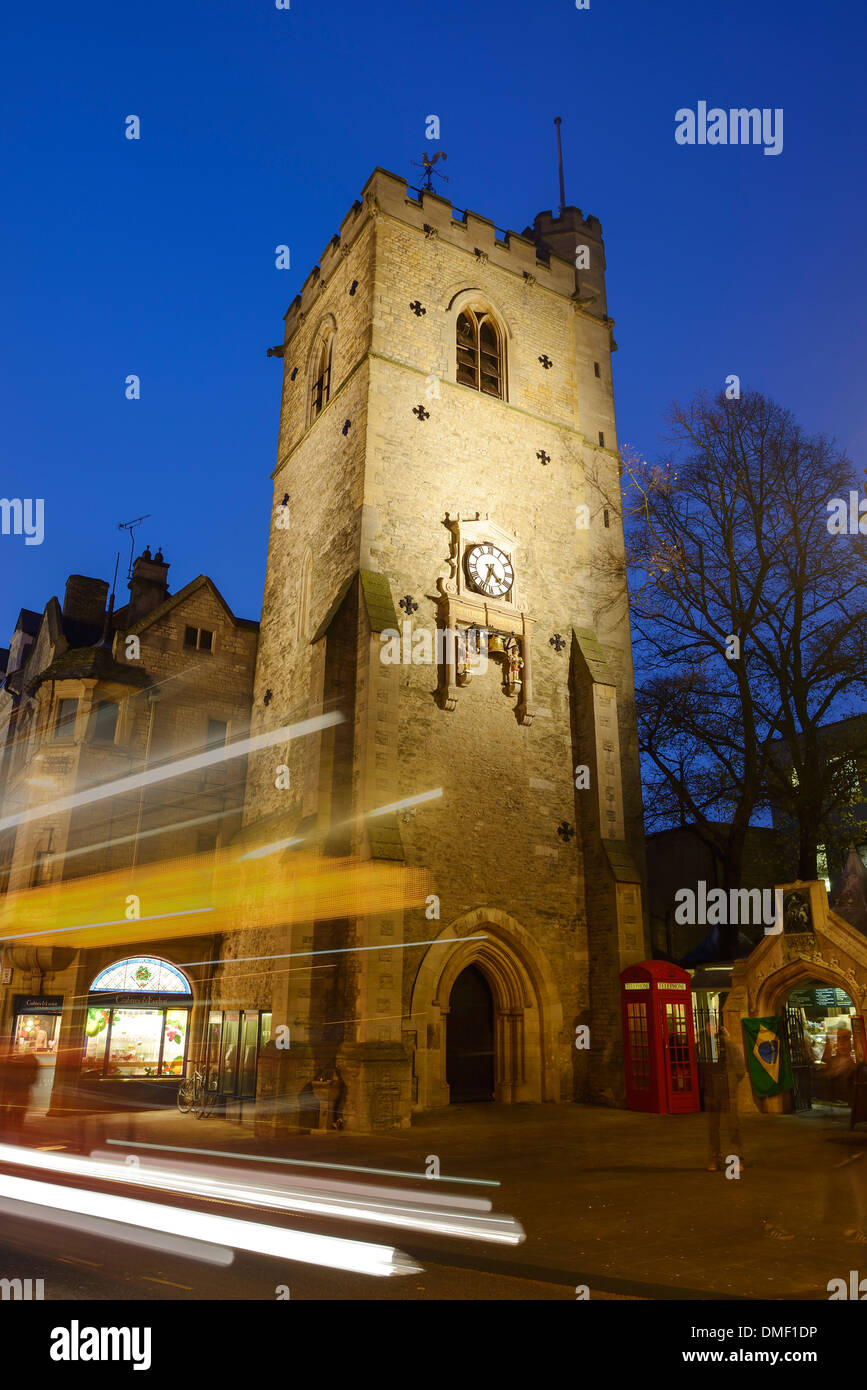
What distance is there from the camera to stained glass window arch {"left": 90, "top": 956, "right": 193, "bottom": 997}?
21.2 meters

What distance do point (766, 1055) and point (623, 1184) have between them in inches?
301

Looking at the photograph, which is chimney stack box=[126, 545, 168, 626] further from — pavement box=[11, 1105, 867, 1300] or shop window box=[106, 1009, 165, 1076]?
pavement box=[11, 1105, 867, 1300]

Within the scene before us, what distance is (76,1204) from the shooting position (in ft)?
26.6

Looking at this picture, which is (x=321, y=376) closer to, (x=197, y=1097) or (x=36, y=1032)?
(x=197, y=1097)

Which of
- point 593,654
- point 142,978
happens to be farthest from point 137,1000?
point 593,654

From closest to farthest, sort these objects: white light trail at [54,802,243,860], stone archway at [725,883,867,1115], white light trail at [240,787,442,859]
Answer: stone archway at [725,883,867,1115], white light trail at [240,787,442,859], white light trail at [54,802,243,860]

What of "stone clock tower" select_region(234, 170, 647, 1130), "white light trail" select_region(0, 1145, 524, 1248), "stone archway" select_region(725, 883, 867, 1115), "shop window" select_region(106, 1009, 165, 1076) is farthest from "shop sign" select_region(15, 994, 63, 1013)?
"stone archway" select_region(725, 883, 867, 1115)

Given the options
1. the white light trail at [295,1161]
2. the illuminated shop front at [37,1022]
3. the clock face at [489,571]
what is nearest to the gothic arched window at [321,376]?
the clock face at [489,571]

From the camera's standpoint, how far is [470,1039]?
17.6 m

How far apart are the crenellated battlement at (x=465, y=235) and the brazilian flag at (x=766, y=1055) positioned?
18899 millimetres

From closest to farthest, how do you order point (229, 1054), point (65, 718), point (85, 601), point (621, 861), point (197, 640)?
point (621, 861) → point (229, 1054) → point (65, 718) → point (197, 640) → point (85, 601)

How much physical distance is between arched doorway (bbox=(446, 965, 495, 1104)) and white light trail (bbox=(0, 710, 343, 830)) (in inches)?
255
